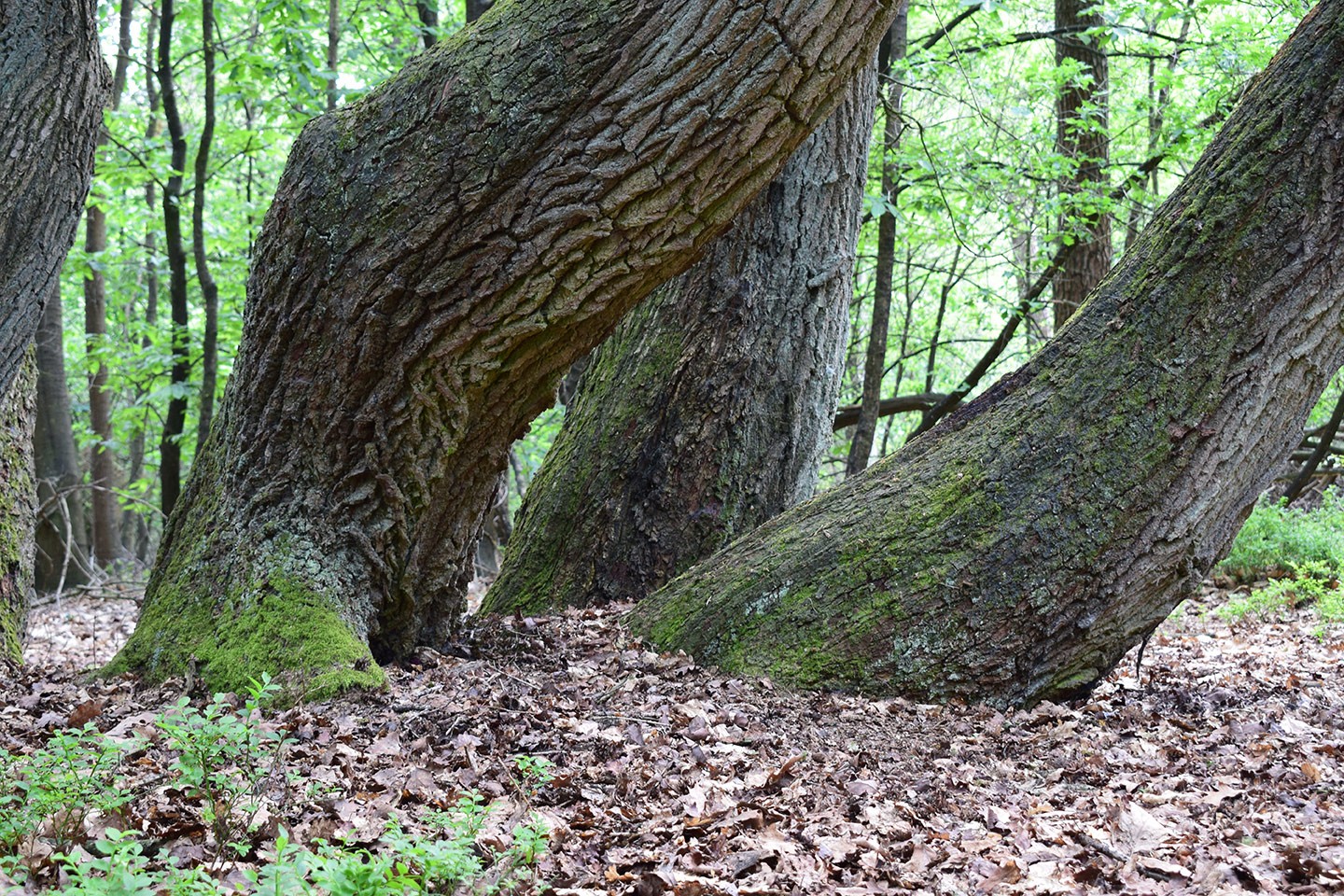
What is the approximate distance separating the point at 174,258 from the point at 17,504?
188 inches

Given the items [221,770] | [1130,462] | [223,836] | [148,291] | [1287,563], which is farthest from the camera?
[148,291]

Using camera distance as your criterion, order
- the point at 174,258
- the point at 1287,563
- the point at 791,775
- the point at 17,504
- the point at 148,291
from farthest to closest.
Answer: the point at 148,291 → the point at 174,258 → the point at 1287,563 → the point at 17,504 → the point at 791,775

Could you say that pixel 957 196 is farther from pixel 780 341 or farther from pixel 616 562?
pixel 616 562

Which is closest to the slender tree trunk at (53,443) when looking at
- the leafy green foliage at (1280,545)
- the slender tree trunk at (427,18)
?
the slender tree trunk at (427,18)

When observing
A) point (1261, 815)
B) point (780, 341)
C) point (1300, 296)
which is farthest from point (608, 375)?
point (1261, 815)

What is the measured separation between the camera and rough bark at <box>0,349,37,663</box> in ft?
16.0

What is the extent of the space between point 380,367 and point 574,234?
92 centimetres

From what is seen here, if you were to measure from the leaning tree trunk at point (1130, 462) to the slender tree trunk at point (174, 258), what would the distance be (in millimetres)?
6774

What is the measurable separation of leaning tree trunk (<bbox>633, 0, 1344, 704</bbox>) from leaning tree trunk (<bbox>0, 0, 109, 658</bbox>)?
3.05 metres

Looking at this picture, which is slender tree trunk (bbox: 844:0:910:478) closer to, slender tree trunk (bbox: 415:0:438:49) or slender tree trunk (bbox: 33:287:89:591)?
slender tree trunk (bbox: 415:0:438:49)

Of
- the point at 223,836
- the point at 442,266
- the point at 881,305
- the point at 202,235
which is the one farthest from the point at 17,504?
the point at 881,305

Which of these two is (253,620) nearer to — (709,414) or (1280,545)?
(709,414)

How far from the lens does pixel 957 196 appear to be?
1042 cm

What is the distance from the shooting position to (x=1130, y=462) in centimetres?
397
